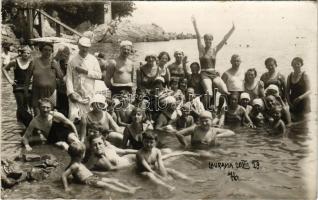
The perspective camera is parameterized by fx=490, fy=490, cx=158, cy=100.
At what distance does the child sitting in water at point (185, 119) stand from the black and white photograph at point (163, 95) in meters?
0.01

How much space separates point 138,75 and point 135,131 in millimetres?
839

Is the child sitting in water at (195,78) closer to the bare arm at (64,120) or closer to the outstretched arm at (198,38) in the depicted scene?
the outstretched arm at (198,38)

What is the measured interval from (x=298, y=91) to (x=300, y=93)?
4cm

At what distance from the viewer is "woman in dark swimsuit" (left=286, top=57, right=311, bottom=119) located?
6504mm

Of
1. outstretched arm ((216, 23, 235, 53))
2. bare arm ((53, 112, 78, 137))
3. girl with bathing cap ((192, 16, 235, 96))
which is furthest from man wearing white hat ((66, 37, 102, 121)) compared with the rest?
outstretched arm ((216, 23, 235, 53))

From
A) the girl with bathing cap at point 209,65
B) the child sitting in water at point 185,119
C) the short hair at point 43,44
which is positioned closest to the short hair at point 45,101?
the short hair at point 43,44

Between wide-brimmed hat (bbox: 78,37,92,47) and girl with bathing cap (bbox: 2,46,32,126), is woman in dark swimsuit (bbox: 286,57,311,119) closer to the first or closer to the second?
wide-brimmed hat (bbox: 78,37,92,47)

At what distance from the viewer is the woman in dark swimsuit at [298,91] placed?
6.50 m

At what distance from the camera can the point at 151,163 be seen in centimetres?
586

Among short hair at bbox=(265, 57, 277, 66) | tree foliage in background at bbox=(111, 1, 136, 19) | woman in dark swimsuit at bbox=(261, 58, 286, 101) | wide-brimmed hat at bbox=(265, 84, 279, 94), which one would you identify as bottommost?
wide-brimmed hat at bbox=(265, 84, 279, 94)

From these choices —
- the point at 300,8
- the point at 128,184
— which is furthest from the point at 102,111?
the point at 300,8

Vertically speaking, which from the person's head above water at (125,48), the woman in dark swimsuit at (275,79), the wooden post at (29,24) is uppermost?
the wooden post at (29,24)
